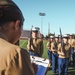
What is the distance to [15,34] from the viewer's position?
183 centimetres

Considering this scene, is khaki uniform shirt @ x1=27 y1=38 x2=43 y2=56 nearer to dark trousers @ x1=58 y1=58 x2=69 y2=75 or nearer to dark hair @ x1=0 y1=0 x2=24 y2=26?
dark trousers @ x1=58 y1=58 x2=69 y2=75

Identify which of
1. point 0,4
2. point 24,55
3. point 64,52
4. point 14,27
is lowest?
point 64,52

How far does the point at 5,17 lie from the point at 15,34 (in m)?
0.16

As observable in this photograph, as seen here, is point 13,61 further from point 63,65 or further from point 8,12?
point 63,65

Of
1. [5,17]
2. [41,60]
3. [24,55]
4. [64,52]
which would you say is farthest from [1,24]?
[64,52]

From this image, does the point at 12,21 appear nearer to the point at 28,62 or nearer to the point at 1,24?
the point at 1,24

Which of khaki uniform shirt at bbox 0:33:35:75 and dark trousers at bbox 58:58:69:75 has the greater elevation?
khaki uniform shirt at bbox 0:33:35:75

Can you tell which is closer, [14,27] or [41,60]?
[14,27]

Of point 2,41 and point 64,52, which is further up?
point 2,41

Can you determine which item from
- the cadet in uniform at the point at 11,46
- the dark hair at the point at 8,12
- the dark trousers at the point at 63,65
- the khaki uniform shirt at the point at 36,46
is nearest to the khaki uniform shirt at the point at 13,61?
the cadet in uniform at the point at 11,46

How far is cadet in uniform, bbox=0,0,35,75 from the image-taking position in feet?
4.98

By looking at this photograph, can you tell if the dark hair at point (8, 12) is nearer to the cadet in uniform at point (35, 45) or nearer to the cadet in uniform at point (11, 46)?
the cadet in uniform at point (11, 46)

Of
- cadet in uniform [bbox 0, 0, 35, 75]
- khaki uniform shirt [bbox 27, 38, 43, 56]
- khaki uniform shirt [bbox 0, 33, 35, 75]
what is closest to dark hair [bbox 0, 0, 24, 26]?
cadet in uniform [bbox 0, 0, 35, 75]

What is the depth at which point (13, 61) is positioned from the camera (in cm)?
152
